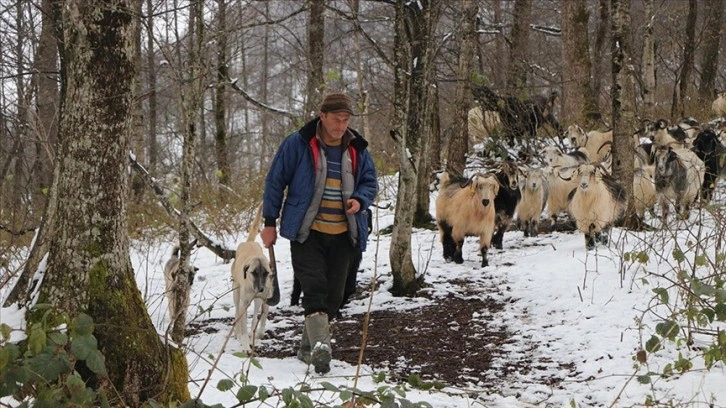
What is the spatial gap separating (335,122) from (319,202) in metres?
0.58

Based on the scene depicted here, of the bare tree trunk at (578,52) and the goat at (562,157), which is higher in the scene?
the bare tree trunk at (578,52)

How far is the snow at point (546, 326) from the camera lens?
440 centimetres

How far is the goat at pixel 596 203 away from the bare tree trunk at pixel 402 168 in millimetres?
2449

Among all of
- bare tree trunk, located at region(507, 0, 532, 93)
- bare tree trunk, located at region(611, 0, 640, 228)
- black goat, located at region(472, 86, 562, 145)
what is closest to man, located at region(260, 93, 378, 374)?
bare tree trunk, located at region(611, 0, 640, 228)

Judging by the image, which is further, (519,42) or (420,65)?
(519,42)

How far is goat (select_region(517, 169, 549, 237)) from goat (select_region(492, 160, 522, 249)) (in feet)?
1.19

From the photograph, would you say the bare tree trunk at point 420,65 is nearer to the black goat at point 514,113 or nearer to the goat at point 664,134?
the black goat at point 514,113

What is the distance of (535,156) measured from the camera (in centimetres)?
1323

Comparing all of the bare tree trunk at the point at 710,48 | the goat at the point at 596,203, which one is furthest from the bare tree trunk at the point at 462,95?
the bare tree trunk at the point at 710,48

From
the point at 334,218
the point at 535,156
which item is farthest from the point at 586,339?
the point at 535,156

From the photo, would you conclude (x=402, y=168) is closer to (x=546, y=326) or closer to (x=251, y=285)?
(x=251, y=285)

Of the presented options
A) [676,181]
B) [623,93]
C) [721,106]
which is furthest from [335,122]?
[721,106]

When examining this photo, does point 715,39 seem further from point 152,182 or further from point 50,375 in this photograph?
point 50,375

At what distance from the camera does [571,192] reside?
1044 cm
